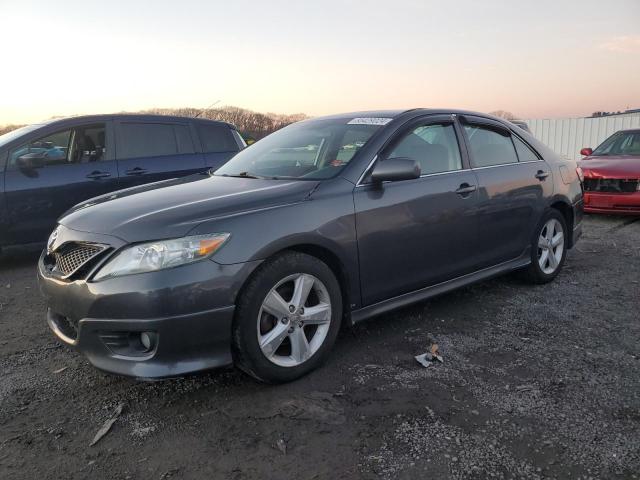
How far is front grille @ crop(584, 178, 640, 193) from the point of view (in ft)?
25.7

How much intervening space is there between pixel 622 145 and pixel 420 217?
7342mm

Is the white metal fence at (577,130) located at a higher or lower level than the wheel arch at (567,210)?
lower

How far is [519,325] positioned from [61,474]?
3.09m

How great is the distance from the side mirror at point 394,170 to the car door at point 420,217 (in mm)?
92

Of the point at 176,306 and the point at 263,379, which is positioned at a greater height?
the point at 176,306

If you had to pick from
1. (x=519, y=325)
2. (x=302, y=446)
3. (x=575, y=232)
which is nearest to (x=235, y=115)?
(x=575, y=232)

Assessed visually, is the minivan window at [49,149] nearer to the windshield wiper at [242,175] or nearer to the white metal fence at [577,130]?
the windshield wiper at [242,175]

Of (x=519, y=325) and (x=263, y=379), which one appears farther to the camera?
(x=519, y=325)

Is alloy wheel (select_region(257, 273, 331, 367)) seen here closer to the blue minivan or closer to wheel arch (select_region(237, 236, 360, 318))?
wheel arch (select_region(237, 236, 360, 318))

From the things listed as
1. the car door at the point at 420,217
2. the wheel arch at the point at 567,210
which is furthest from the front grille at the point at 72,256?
the wheel arch at the point at 567,210

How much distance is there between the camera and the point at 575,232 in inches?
205

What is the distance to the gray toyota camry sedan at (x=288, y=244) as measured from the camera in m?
2.67

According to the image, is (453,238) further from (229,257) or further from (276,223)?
(229,257)

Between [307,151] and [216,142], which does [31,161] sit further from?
[307,151]
